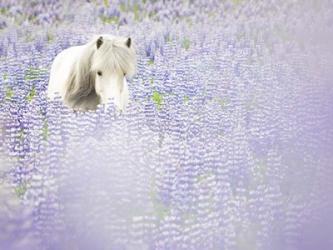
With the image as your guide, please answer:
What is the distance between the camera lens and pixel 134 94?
8.25 feet

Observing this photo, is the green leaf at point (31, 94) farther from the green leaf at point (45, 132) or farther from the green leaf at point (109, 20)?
the green leaf at point (109, 20)

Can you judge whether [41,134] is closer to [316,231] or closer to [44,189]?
[44,189]

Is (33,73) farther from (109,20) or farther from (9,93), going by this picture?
(109,20)

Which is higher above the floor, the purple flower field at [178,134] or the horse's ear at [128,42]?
the horse's ear at [128,42]

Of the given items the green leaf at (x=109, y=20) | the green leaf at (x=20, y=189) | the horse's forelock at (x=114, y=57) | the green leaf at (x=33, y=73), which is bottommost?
the green leaf at (x=20, y=189)

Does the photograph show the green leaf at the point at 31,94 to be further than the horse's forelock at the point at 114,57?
Yes

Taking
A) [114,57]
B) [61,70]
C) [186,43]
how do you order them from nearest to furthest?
[114,57]
[61,70]
[186,43]

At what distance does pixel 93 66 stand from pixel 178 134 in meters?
0.42

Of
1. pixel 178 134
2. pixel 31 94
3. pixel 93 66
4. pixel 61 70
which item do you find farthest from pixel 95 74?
pixel 178 134

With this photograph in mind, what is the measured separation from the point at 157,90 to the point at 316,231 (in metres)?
0.83

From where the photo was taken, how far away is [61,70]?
2.50 meters

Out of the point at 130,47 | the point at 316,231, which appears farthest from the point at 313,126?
the point at 130,47

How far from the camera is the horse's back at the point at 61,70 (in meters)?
2.47

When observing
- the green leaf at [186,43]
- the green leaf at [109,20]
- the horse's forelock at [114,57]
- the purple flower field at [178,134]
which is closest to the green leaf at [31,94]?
the purple flower field at [178,134]
